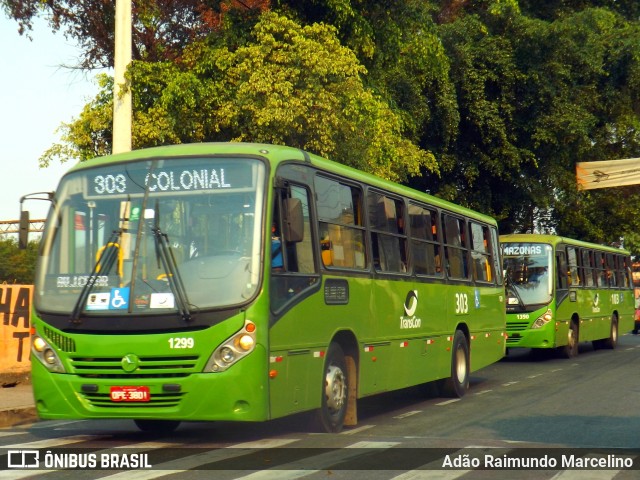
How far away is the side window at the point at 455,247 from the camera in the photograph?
15727 millimetres

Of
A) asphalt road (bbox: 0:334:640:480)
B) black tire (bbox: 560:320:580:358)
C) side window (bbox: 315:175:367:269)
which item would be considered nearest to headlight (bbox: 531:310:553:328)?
black tire (bbox: 560:320:580:358)

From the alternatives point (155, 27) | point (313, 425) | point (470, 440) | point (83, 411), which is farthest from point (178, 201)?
point (155, 27)

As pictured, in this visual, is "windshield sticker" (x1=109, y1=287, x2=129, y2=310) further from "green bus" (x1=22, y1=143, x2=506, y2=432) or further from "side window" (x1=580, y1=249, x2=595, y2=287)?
"side window" (x1=580, y1=249, x2=595, y2=287)

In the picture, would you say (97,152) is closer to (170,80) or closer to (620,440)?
(170,80)

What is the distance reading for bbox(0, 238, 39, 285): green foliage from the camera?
82.4ft

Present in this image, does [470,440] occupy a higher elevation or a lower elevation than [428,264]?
lower

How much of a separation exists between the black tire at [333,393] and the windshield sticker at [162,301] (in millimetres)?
2037

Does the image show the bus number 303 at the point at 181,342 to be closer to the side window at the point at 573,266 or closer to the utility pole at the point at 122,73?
the utility pole at the point at 122,73

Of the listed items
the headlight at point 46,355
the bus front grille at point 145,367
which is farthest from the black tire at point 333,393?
the headlight at point 46,355

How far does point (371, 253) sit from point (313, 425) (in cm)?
235

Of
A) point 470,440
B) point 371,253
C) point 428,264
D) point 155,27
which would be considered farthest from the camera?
point 155,27

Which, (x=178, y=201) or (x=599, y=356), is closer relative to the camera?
(x=178, y=201)

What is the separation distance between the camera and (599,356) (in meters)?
26.5

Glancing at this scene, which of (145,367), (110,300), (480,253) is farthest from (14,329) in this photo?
(145,367)
